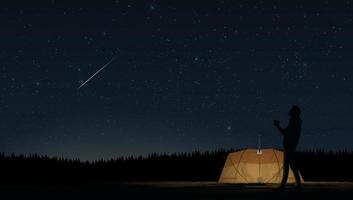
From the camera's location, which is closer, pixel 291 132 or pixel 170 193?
pixel 170 193

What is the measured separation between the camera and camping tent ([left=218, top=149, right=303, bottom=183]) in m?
26.7

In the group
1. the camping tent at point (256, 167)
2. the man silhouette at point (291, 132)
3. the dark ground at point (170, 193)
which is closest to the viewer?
the dark ground at point (170, 193)

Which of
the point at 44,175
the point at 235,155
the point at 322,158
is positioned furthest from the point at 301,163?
the point at 235,155

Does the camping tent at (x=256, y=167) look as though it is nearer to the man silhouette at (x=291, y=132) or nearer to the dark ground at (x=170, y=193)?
the dark ground at (x=170, y=193)

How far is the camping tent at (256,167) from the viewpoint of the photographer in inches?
1050

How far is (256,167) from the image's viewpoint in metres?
27.0

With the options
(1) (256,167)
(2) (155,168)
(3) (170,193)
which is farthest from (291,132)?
(2) (155,168)

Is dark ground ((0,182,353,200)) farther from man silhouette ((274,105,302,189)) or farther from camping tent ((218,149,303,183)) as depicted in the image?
camping tent ((218,149,303,183))

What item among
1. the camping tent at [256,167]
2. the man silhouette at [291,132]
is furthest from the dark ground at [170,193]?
the camping tent at [256,167]

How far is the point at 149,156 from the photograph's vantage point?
45.8m

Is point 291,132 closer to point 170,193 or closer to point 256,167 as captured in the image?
point 170,193

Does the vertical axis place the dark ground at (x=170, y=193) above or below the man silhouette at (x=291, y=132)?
below

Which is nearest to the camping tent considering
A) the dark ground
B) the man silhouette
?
the dark ground

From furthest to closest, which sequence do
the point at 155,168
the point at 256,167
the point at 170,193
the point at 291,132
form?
the point at 155,168
the point at 256,167
the point at 291,132
the point at 170,193
